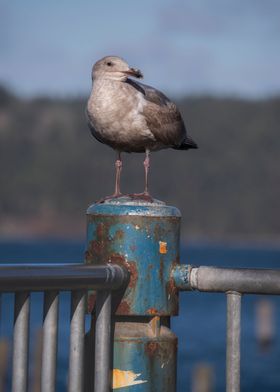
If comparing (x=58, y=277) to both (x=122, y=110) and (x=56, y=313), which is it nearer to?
(x=56, y=313)

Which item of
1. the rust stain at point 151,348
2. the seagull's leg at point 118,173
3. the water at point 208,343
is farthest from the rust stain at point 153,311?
the water at point 208,343

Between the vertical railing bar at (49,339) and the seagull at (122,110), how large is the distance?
4.94 ft

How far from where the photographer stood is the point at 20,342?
3.45 meters

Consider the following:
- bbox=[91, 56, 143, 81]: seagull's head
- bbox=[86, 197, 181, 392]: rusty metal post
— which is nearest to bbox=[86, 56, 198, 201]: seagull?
bbox=[91, 56, 143, 81]: seagull's head

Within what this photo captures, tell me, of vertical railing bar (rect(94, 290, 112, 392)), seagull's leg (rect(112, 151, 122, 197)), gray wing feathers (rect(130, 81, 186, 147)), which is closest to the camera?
vertical railing bar (rect(94, 290, 112, 392))

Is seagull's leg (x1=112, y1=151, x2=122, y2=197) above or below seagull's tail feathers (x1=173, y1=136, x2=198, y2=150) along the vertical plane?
below

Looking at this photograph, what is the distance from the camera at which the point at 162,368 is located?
406 centimetres

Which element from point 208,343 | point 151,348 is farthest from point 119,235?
point 208,343

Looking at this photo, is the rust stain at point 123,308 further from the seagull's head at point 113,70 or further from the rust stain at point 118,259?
the seagull's head at point 113,70

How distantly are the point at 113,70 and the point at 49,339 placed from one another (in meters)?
2.01

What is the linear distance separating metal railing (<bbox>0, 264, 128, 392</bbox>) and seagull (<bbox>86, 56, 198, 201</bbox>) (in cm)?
126

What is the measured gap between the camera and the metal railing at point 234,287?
3.87 meters

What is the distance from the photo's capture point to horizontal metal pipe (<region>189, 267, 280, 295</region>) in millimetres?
3918

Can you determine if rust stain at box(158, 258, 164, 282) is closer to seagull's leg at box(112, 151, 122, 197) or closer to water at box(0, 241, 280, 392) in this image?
seagull's leg at box(112, 151, 122, 197)
